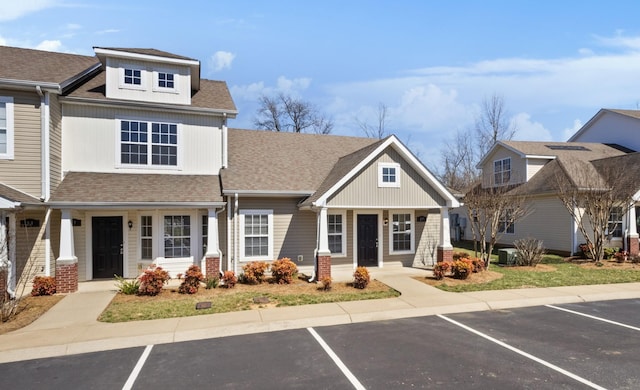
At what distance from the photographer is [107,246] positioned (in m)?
13.6

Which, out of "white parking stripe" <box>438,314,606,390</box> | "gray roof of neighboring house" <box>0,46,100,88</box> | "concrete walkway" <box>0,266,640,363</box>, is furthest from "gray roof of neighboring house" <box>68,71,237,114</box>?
"white parking stripe" <box>438,314,606,390</box>

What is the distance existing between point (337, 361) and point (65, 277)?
9.62 m

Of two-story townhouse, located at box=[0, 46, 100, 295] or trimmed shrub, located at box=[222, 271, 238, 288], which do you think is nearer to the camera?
two-story townhouse, located at box=[0, 46, 100, 295]

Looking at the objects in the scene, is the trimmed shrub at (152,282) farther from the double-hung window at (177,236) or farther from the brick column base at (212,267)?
the double-hung window at (177,236)

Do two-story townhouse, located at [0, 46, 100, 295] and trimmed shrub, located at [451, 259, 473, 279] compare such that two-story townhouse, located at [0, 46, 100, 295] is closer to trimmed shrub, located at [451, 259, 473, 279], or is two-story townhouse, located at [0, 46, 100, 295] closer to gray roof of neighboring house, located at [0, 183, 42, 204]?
gray roof of neighboring house, located at [0, 183, 42, 204]

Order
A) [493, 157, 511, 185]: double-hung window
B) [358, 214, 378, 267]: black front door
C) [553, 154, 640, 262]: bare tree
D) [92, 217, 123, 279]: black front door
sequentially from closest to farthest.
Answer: [92, 217, 123, 279]: black front door, [358, 214, 378, 267]: black front door, [553, 154, 640, 262]: bare tree, [493, 157, 511, 185]: double-hung window

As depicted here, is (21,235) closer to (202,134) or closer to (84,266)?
(84,266)

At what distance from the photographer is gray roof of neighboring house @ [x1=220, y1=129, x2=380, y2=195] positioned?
1459 cm

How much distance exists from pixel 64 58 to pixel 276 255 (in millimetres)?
11489

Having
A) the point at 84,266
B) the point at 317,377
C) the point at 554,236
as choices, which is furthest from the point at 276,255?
the point at 554,236

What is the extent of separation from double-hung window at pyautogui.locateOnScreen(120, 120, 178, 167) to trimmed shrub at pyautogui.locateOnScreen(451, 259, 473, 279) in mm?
11091

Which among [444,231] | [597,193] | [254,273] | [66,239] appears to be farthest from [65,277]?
[597,193]

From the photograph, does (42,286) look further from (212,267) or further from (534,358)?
(534,358)

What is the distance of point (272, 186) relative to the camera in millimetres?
14539
